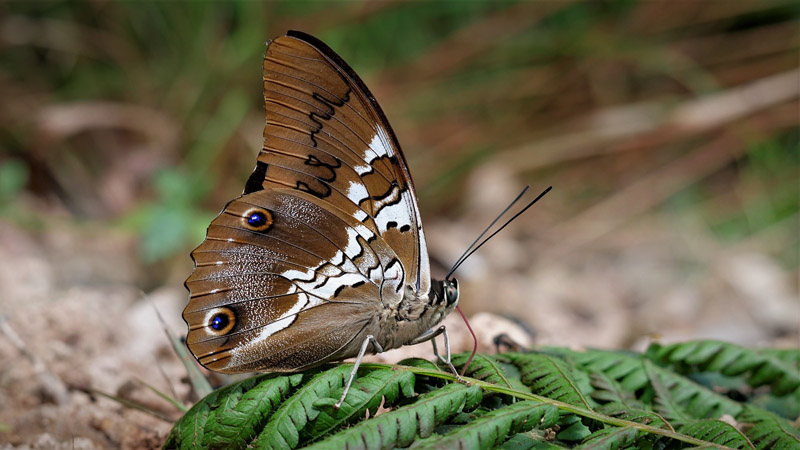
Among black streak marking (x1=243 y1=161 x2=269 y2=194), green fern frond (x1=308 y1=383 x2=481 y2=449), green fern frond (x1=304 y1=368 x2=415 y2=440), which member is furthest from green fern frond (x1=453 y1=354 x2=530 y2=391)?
black streak marking (x1=243 y1=161 x2=269 y2=194)

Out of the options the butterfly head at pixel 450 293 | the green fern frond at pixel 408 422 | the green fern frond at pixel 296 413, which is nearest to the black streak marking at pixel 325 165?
the butterfly head at pixel 450 293

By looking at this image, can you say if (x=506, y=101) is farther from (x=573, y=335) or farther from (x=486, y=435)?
(x=486, y=435)

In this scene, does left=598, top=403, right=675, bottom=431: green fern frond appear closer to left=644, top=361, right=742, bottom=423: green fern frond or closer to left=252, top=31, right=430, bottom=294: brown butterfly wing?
left=644, top=361, right=742, bottom=423: green fern frond

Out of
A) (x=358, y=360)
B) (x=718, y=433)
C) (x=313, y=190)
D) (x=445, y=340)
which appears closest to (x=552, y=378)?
(x=445, y=340)

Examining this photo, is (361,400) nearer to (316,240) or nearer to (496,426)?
(496,426)

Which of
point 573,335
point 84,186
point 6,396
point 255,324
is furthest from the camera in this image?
point 84,186

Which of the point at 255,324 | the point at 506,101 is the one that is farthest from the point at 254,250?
the point at 506,101
